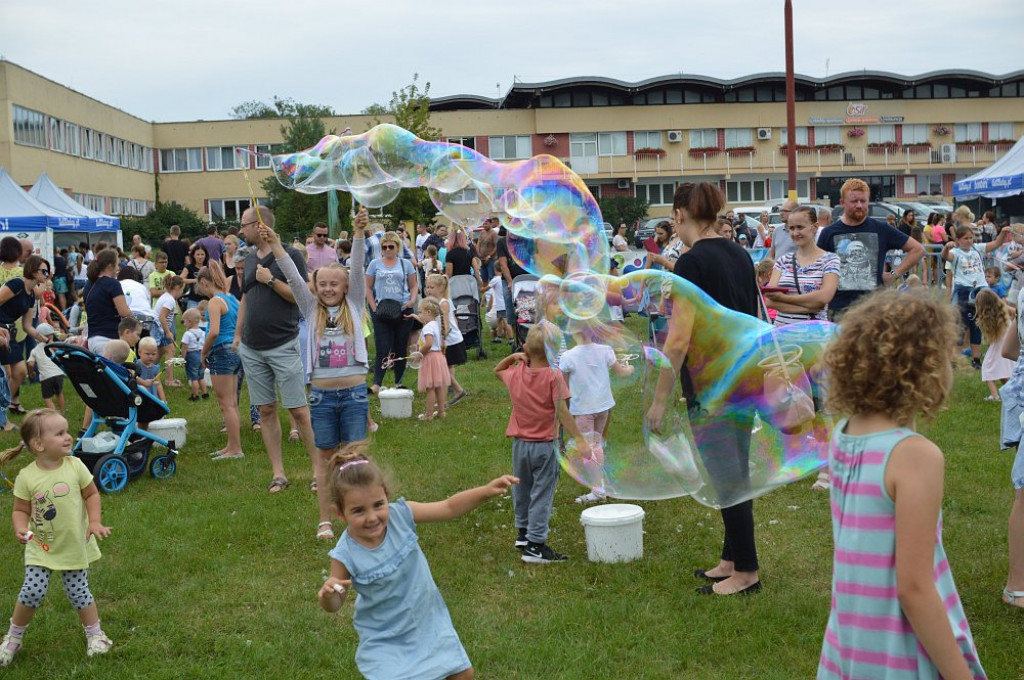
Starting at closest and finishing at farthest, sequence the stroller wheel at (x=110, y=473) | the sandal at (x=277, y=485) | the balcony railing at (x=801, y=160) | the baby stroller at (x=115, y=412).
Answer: the sandal at (x=277, y=485) < the stroller wheel at (x=110, y=473) < the baby stroller at (x=115, y=412) < the balcony railing at (x=801, y=160)

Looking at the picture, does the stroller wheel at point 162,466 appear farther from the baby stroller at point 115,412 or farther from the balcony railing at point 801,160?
the balcony railing at point 801,160

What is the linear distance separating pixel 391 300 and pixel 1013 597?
7512 mm

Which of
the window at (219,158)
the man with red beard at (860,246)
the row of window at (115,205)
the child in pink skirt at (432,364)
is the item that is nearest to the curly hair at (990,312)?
the man with red beard at (860,246)

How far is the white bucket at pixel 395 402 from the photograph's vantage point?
1041cm

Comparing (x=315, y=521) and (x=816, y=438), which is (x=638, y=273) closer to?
(x=816, y=438)

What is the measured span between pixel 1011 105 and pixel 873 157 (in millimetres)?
9278

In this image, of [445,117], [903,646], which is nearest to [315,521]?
[903,646]

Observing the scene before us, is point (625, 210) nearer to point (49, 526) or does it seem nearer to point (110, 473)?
point (110, 473)

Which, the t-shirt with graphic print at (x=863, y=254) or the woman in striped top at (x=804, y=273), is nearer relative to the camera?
the woman in striped top at (x=804, y=273)

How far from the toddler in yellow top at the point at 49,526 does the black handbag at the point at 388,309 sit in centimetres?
638

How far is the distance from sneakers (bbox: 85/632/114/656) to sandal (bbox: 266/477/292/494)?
277cm

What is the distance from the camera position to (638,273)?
4723 millimetres

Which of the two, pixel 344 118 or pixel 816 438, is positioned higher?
pixel 344 118

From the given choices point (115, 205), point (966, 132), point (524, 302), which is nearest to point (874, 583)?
point (524, 302)
